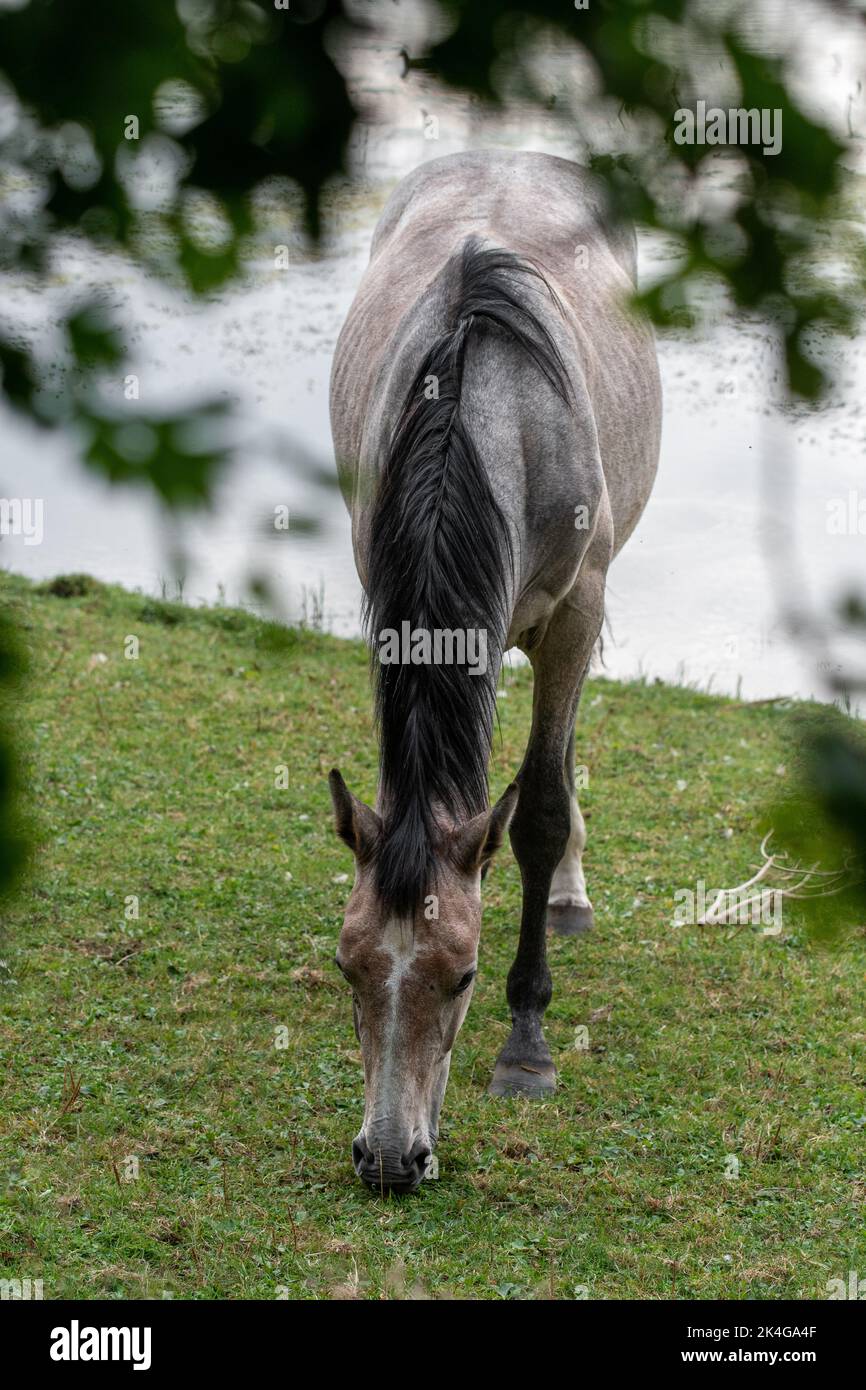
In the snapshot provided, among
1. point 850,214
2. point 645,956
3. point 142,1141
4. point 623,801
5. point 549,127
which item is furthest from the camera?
point 623,801

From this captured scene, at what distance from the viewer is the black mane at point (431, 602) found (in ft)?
13.4

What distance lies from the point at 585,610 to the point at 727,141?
4265mm

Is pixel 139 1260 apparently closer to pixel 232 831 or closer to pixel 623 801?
pixel 232 831

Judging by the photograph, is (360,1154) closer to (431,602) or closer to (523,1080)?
(523,1080)

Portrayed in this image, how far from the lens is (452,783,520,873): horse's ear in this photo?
13.4 ft

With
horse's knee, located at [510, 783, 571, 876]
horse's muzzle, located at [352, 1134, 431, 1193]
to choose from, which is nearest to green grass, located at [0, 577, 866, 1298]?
horse's muzzle, located at [352, 1134, 431, 1193]

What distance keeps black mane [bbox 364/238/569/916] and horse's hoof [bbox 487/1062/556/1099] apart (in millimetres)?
1209

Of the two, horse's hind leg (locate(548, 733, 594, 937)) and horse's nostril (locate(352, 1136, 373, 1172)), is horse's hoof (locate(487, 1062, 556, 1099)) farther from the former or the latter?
horse's hind leg (locate(548, 733, 594, 937))

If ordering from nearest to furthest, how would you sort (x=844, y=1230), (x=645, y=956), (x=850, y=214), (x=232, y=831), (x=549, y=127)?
(x=850, y=214)
(x=549, y=127)
(x=844, y=1230)
(x=645, y=956)
(x=232, y=831)

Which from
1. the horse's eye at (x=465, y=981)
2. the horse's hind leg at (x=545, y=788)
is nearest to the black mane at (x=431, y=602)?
the horse's eye at (x=465, y=981)

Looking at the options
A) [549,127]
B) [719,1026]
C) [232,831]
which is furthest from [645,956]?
[549,127]

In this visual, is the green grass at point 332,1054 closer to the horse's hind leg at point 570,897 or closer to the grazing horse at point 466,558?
the horse's hind leg at point 570,897
